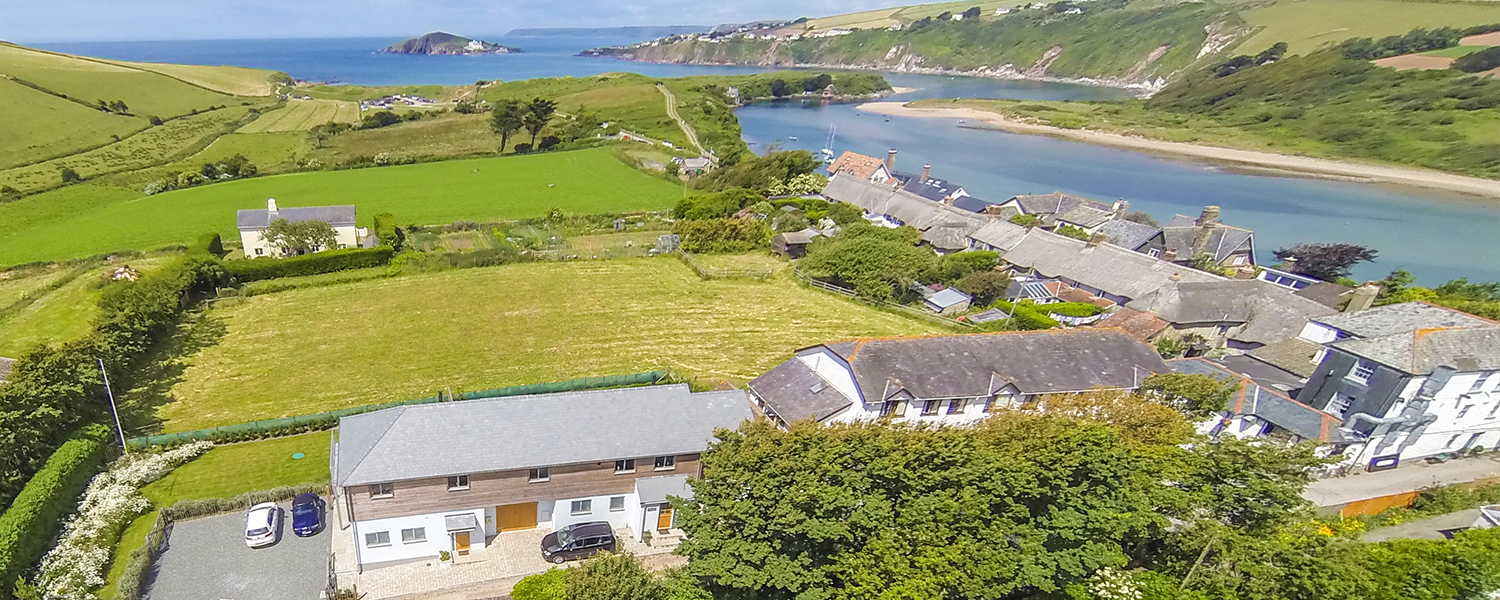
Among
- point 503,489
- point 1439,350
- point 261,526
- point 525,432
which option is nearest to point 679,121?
point 525,432

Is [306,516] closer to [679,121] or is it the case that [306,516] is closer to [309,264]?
[309,264]

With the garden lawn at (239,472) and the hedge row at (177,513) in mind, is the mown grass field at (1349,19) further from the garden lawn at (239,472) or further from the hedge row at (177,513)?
the hedge row at (177,513)

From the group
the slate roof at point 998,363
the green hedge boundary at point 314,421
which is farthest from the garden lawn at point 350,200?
the slate roof at point 998,363

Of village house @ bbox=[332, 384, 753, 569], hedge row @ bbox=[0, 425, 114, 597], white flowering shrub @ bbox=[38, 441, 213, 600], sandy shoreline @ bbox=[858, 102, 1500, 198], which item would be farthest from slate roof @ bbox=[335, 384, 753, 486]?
sandy shoreline @ bbox=[858, 102, 1500, 198]

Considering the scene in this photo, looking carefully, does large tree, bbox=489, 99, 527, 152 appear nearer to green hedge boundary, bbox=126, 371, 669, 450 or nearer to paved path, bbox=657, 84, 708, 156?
paved path, bbox=657, 84, 708, 156

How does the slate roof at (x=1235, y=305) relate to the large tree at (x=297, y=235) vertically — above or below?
above

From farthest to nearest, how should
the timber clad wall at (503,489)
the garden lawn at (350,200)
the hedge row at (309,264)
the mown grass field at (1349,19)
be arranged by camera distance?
the mown grass field at (1349,19), the garden lawn at (350,200), the hedge row at (309,264), the timber clad wall at (503,489)
